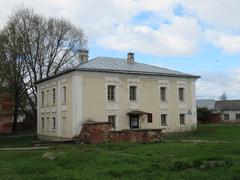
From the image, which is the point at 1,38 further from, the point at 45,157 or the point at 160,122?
the point at 45,157

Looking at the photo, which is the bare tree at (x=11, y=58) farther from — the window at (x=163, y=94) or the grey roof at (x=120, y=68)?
the window at (x=163, y=94)

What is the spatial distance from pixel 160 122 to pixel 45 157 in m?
22.0

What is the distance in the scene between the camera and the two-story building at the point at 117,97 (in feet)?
113

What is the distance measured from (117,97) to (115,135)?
8.25 m

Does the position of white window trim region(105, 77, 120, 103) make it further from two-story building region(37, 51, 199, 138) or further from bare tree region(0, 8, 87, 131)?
bare tree region(0, 8, 87, 131)

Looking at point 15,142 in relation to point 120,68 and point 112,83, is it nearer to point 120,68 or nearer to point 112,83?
point 112,83

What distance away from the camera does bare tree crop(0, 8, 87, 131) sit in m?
45.0

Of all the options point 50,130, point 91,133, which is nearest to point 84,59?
point 50,130

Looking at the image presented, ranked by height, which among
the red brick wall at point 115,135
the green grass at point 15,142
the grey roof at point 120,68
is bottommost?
the green grass at point 15,142

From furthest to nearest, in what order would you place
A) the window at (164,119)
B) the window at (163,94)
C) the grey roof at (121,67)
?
the window at (163,94)
the window at (164,119)
the grey roof at (121,67)

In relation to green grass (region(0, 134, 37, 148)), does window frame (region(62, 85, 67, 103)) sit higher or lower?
higher

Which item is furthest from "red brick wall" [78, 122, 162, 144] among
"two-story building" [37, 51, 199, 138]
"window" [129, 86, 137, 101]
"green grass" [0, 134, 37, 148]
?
"window" [129, 86, 137, 101]

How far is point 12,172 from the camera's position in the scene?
13875 mm

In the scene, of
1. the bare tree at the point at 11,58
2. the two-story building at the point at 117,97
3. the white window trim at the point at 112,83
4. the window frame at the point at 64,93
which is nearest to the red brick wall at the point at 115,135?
the two-story building at the point at 117,97
